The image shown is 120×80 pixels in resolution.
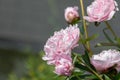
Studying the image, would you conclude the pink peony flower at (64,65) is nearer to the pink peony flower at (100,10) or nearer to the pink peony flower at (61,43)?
the pink peony flower at (61,43)

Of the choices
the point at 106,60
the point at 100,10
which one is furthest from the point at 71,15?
the point at 106,60

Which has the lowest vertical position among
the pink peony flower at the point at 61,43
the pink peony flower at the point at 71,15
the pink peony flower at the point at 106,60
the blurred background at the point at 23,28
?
the pink peony flower at the point at 106,60

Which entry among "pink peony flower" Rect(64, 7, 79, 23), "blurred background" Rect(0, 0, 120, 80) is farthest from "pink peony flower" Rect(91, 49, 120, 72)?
"blurred background" Rect(0, 0, 120, 80)

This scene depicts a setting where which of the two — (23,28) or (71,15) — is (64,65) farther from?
(23,28)

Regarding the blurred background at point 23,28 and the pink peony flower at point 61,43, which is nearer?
the pink peony flower at point 61,43

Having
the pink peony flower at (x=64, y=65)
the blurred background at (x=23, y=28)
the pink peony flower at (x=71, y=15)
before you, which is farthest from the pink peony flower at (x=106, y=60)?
the blurred background at (x=23, y=28)
